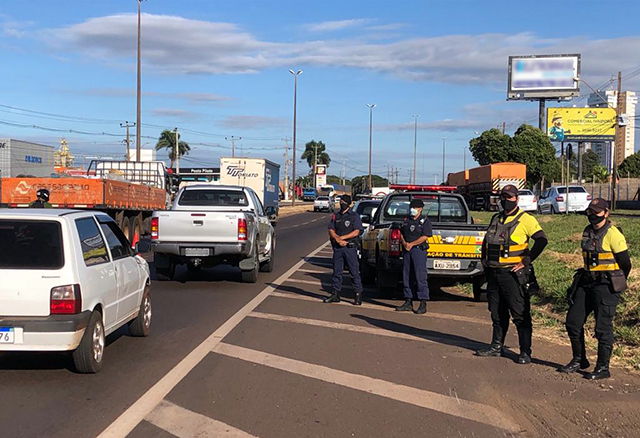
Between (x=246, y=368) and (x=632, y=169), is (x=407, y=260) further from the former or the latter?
(x=632, y=169)

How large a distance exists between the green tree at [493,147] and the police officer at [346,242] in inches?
2584

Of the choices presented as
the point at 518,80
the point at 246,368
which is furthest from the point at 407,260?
the point at 518,80

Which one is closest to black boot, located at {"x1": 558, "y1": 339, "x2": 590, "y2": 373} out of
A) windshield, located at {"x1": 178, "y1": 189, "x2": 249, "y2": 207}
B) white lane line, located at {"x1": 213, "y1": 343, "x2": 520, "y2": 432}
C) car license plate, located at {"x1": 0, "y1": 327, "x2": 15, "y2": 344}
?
white lane line, located at {"x1": 213, "y1": 343, "x2": 520, "y2": 432}

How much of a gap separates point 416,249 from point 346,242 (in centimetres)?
135

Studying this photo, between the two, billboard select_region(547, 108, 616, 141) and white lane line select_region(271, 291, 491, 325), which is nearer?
white lane line select_region(271, 291, 491, 325)

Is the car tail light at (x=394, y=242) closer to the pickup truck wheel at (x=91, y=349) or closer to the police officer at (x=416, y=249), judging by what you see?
the police officer at (x=416, y=249)

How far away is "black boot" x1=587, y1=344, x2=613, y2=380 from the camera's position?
688cm

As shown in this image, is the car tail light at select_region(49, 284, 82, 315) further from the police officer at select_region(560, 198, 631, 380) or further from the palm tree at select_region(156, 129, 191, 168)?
the palm tree at select_region(156, 129, 191, 168)

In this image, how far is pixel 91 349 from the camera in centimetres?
670

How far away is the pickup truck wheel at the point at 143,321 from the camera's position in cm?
852

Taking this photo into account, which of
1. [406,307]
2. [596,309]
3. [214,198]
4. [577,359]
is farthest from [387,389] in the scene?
[214,198]

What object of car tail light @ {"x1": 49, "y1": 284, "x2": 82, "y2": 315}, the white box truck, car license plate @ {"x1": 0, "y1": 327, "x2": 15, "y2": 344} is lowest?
car license plate @ {"x1": 0, "y1": 327, "x2": 15, "y2": 344}

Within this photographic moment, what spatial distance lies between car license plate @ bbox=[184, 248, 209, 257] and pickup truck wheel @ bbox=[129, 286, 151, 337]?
14.4 ft

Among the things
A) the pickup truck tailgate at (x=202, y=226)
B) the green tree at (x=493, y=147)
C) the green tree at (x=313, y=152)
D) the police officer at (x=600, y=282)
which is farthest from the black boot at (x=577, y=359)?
the green tree at (x=313, y=152)
